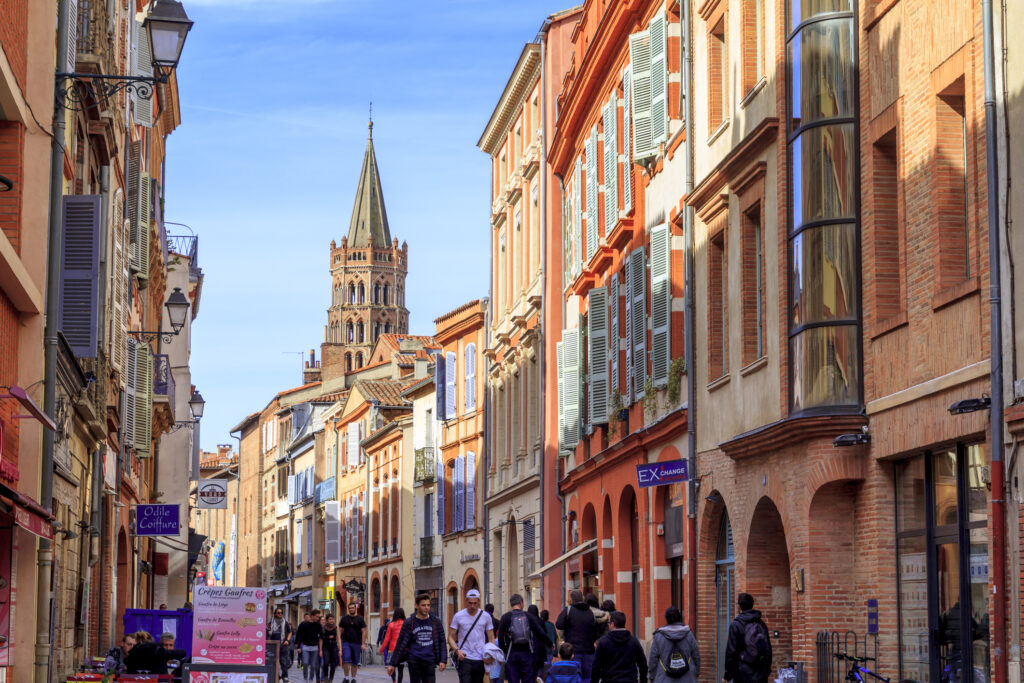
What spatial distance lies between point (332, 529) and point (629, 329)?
49.8 metres

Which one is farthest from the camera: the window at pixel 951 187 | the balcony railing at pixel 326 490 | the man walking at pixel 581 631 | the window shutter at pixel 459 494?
the balcony railing at pixel 326 490

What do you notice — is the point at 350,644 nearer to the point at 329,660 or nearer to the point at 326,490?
the point at 329,660

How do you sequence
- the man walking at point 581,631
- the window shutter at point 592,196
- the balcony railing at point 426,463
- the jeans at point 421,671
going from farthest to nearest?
the balcony railing at point 426,463, the window shutter at point 592,196, the man walking at point 581,631, the jeans at point 421,671

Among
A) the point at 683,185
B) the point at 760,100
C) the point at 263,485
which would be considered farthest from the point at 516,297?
the point at 263,485

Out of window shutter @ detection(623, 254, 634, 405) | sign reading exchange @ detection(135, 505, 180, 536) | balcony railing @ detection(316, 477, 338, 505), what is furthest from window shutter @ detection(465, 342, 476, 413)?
balcony railing @ detection(316, 477, 338, 505)

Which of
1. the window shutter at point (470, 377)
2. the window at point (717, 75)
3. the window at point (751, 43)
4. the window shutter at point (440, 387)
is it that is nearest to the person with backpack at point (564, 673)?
the window at point (751, 43)

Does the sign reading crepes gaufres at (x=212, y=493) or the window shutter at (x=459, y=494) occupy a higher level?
the window shutter at (x=459, y=494)

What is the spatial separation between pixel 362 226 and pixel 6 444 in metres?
160

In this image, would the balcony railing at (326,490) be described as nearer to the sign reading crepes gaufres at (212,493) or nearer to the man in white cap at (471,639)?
the sign reading crepes gaufres at (212,493)

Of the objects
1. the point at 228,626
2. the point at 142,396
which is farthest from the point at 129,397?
the point at 228,626

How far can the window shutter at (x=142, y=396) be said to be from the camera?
31.2 meters

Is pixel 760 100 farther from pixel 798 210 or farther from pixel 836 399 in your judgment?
pixel 836 399

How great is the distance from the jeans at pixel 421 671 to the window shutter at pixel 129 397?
11.8 meters

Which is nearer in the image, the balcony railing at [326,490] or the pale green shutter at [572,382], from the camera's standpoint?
the pale green shutter at [572,382]
